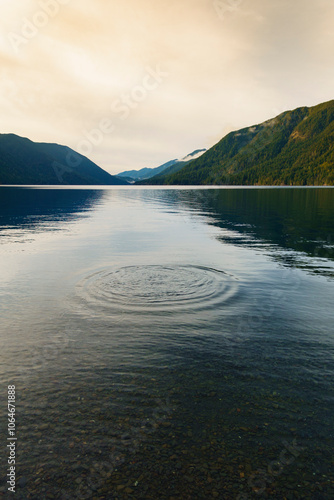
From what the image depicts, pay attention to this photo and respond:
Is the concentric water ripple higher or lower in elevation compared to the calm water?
higher

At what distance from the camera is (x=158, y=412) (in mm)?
8484

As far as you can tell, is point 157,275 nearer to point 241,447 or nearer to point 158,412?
point 158,412

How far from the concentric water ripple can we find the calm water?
118mm

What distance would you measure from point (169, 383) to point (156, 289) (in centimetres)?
958

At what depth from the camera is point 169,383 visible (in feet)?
32.2

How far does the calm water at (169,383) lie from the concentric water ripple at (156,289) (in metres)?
0.12

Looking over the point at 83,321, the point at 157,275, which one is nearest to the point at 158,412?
the point at 83,321

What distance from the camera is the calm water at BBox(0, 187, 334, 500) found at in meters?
6.64

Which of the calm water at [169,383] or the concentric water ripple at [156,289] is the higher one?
the concentric water ripple at [156,289]

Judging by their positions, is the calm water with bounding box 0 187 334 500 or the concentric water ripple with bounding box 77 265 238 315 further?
the concentric water ripple with bounding box 77 265 238 315

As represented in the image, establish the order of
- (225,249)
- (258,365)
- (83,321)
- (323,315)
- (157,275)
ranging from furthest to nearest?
(225,249), (157,275), (323,315), (83,321), (258,365)

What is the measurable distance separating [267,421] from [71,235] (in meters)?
37.1

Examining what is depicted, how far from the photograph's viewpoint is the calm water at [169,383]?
6641 millimetres

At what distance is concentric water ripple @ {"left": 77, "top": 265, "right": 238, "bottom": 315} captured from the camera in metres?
16.4
